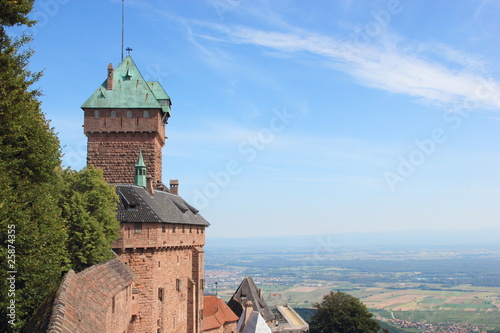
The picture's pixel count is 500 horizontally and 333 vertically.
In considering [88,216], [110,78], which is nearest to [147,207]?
[88,216]

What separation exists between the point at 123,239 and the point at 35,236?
1364 centimetres

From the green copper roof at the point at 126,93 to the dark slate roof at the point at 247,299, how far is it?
27010 mm

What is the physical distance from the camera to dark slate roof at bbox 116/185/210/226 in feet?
107

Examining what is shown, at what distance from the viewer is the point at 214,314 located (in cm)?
4853

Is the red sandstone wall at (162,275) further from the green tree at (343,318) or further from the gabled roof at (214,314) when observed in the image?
the green tree at (343,318)

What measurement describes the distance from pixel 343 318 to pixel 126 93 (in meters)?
37.1

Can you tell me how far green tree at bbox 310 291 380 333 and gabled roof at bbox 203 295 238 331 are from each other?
57.9 feet

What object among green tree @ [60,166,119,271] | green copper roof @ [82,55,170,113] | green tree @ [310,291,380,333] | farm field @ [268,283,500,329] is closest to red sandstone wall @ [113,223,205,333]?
green tree @ [60,166,119,271]

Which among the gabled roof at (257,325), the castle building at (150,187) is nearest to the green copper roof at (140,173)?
the castle building at (150,187)

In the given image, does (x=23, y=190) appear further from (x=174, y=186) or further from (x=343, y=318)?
(x=343, y=318)

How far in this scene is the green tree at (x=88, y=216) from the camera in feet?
85.3

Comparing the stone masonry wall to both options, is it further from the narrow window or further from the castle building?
the narrow window

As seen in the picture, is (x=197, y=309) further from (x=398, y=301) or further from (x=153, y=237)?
(x=398, y=301)

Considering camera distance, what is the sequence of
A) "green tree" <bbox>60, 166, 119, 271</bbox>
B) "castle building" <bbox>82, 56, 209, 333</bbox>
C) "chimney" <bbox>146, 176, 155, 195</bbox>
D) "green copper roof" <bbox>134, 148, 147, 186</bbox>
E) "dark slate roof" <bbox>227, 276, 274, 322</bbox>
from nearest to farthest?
"green tree" <bbox>60, 166, 119, 271</bbox> < "castle building" <bbox>82, 56, 209, 333</bbox> < "chimney" <bbox>146, 176, 155, 195</bbox> < "green copper roof" <bbox>134, 148, 147, 186</bbox> < "dark slate roof" <bbox>227, 276, 274, 322</bbox>
